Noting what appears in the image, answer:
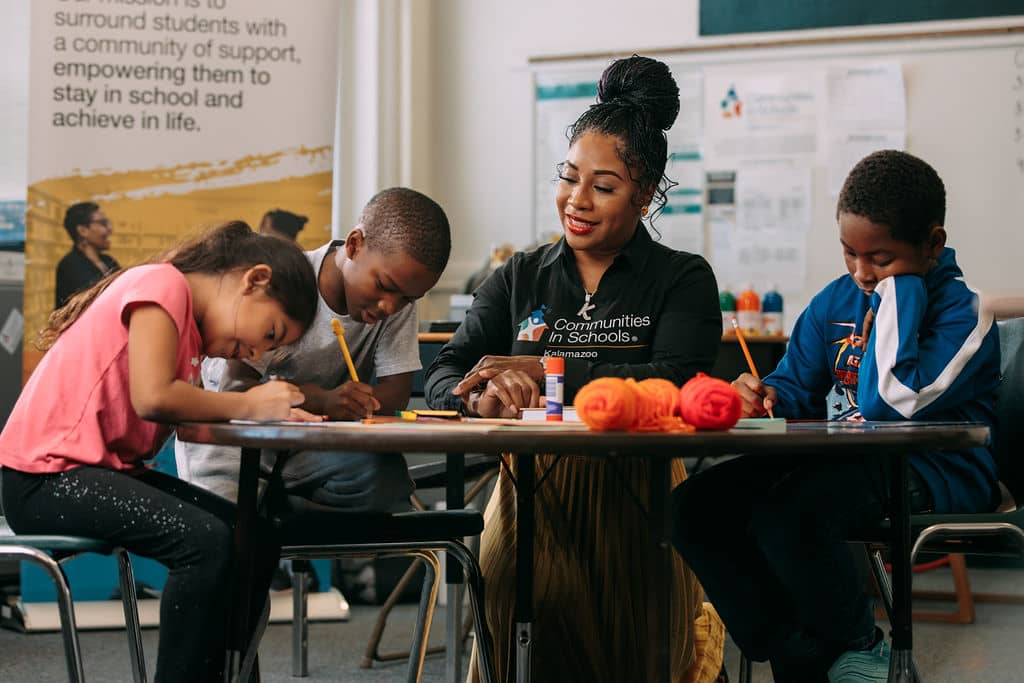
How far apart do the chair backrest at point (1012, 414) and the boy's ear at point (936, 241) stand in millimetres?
220

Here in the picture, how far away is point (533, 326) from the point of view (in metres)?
1.92

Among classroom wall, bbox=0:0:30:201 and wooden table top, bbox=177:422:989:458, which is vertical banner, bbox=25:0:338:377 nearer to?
classroom wall, bbox=0:0:30:201

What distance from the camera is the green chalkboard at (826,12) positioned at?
4125mm

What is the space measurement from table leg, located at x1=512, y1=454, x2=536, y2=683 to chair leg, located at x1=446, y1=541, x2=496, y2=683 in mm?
47

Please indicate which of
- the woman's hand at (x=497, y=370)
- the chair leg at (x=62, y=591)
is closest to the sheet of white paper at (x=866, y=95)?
the woman's hand at (x=497, y=370)

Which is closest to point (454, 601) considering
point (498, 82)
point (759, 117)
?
point (759, 117)

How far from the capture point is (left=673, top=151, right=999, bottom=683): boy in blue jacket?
1.50 m

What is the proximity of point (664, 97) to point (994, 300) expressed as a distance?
785 millimetres

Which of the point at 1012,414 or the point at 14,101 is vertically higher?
the point at 14,101

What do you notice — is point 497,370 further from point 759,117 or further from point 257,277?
point 759,117

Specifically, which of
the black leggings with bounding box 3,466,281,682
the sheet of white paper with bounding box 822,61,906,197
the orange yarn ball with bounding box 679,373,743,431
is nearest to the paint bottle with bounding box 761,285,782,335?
the sheet of white paper with bounding box 822,61,906,197

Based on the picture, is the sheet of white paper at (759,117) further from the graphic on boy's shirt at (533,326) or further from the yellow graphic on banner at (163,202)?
the graphic on boy's shirt at (533,326)

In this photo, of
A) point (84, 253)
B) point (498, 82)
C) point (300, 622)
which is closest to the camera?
point (300, 622)

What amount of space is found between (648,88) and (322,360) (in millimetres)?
733
